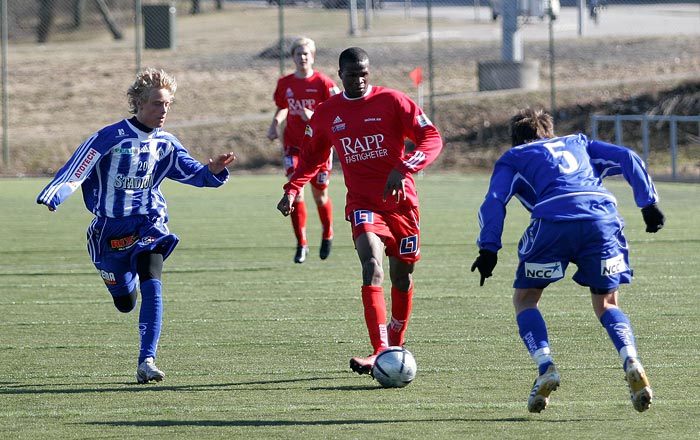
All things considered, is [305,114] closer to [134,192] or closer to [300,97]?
[300,97]

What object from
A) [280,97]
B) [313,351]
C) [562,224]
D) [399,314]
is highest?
[280,97]

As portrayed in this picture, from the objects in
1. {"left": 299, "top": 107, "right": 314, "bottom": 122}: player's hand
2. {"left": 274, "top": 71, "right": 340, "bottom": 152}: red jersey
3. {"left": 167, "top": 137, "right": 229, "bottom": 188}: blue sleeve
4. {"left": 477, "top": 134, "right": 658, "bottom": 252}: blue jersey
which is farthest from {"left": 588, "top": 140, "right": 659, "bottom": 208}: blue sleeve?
{"left": 274, "top": 71, "right": 340, "bottom": 152}: red jersey

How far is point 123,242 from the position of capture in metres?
6.82

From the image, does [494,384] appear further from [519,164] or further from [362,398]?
[519,164]

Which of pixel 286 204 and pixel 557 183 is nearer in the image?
pixel 557 183

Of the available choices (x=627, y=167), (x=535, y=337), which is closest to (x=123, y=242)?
(x=535, y=337)

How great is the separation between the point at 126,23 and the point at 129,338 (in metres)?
35.3

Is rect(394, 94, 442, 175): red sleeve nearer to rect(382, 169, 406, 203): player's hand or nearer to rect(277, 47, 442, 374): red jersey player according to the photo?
rect(277, 47, 442, 374): red jersey player

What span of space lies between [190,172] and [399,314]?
1.47 m

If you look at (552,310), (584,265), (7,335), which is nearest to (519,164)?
(584,265)

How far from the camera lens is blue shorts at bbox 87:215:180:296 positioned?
6.81 meters

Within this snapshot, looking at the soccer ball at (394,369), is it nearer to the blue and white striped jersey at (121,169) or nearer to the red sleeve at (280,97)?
the blue and white striped jersey at (121,169)

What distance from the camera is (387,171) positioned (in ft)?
22.9

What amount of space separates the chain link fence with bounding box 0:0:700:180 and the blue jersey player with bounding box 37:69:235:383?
1485cm
